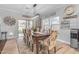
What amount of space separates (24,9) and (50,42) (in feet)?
2.59

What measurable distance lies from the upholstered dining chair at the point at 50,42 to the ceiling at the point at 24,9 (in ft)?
1.36

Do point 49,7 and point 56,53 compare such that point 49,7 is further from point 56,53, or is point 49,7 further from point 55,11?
point 56,53

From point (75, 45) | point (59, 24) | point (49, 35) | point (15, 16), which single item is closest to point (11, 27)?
point (15, 16)

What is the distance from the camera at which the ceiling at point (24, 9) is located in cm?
251

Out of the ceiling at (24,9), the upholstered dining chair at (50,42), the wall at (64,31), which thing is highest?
the ceiling at (24,9)

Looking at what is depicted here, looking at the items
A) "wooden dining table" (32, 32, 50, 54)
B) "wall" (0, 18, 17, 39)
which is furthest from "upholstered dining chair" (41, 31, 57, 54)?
"wall" (0, 18, 17, 39)

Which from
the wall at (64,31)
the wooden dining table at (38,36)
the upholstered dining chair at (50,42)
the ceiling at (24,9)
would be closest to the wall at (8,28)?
the ceiling at (24,9)

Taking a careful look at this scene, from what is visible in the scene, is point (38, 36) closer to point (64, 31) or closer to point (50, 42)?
A: point (50, 42)

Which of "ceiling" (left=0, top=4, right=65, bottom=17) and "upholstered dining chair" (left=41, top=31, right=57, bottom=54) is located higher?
"ceiling" (left=0, top=4, right=65, bottom=17)

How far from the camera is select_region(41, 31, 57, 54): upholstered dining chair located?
2561 mm

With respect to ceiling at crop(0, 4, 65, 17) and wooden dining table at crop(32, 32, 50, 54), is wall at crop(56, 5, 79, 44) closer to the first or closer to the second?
ceiling at crop(0, 4, 65, 17)

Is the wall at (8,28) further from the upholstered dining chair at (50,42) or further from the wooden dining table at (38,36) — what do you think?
the upholstered dining chair at (50,42)

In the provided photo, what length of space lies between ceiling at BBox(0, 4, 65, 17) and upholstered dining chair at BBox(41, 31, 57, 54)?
0.41 meters

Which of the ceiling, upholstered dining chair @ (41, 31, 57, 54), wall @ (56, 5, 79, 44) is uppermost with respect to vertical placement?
the ceiling
